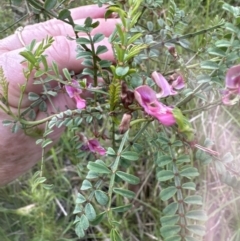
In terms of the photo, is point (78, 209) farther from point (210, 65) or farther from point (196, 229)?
point (210, 65)

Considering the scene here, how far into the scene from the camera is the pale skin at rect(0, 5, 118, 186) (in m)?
0.90

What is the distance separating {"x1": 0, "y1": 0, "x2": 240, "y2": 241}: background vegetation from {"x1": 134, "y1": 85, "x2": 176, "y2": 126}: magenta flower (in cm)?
50

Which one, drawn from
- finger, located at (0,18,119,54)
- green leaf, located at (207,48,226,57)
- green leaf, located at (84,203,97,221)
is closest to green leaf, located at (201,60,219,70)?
green leaf, located at (207,48,226,57)

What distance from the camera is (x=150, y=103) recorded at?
21.0 inches

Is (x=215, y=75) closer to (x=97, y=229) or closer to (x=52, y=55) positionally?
(x=52, y=55)

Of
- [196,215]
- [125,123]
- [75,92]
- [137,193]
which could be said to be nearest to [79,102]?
[75,92]

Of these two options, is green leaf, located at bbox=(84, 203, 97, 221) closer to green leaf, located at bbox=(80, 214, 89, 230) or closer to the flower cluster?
green leaf, located at bbox=(80, 214, 89, 230)

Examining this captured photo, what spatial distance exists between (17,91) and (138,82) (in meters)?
0.39

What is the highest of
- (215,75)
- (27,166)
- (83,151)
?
(215,75)

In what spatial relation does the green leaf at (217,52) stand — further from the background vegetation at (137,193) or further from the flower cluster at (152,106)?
the background vegetation at (137,193)

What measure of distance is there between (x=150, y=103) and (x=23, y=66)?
41 centimetres

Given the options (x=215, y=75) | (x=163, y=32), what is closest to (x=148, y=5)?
(x=163, y=32)

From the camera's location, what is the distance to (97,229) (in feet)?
4.57

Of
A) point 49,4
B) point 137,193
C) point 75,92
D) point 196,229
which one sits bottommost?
point 137,193
